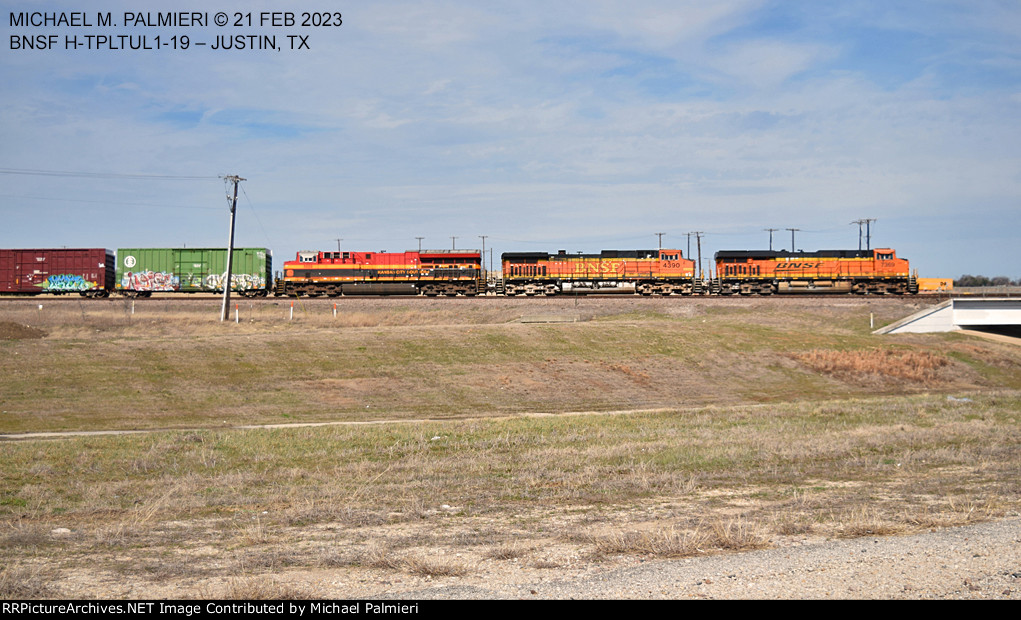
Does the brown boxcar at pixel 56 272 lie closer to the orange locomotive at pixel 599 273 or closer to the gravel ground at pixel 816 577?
the orange locomotive at pixel 599 273

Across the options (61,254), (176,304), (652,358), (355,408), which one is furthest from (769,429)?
(61,254)

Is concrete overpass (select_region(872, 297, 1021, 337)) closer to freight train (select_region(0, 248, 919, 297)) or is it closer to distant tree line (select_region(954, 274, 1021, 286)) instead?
freight train (select_region(0, 248, 919, 297))

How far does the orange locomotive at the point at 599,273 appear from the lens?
67.5 meters

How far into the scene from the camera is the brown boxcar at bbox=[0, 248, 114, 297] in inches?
2395

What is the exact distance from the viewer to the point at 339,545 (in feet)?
34.4

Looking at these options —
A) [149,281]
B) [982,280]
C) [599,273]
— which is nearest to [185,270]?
[149,281]

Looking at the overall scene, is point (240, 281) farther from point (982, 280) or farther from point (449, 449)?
point (982, 280)

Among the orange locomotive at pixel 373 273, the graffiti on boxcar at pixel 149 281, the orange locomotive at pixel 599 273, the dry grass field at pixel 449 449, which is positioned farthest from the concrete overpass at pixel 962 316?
the graffiti on boxcar at pixel 149 281

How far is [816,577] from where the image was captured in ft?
26.1

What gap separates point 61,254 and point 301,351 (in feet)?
115

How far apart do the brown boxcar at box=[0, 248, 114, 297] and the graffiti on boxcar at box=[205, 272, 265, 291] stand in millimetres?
8110

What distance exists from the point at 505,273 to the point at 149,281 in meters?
29.9

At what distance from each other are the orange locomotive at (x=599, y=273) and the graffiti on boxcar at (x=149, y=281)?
2812cm
